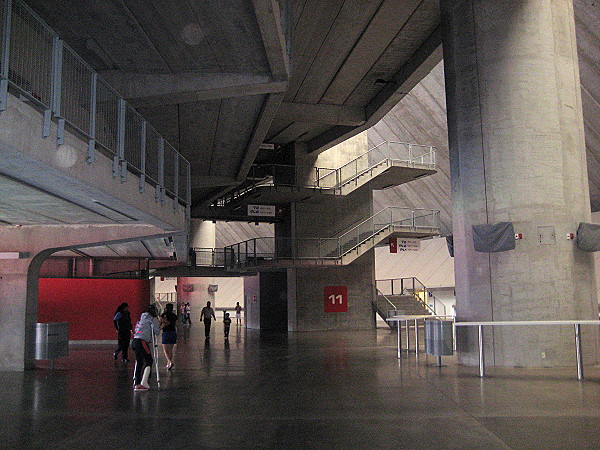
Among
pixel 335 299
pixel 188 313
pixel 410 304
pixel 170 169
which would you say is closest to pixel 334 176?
pixel 335 299

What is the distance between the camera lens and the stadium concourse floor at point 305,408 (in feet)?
22.0

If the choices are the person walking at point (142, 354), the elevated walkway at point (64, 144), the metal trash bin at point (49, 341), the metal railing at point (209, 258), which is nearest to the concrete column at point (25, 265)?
the metal trash bin at point (49, 341)

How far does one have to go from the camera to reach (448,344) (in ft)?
44.2

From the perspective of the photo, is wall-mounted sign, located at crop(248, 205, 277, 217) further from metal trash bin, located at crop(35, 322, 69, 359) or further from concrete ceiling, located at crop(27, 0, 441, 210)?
metal trash bin, located at crop(35, 322, 69, 359)

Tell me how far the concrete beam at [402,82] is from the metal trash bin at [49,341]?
14964 millimetres

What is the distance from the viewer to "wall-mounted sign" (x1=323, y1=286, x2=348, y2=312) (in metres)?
33.6

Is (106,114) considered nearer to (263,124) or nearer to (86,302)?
(263,124)

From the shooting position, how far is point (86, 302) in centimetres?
2545

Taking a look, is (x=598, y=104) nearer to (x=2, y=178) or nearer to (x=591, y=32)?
(x=591, y=32)

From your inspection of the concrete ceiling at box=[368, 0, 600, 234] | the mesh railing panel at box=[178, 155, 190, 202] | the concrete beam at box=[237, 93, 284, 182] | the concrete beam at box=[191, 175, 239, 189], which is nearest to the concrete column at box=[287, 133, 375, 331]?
the concrete beam at box=[191, 175, 239, 189]

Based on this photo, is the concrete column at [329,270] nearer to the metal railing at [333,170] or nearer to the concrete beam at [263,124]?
the metal railing at [333,170]

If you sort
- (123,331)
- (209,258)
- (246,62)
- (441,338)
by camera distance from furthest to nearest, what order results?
(209,258) < (123,331) < (246,62) < (441,338)

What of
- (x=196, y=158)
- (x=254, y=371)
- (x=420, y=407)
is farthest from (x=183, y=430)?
(x=196, y=158)

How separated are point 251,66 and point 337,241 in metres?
18.2
